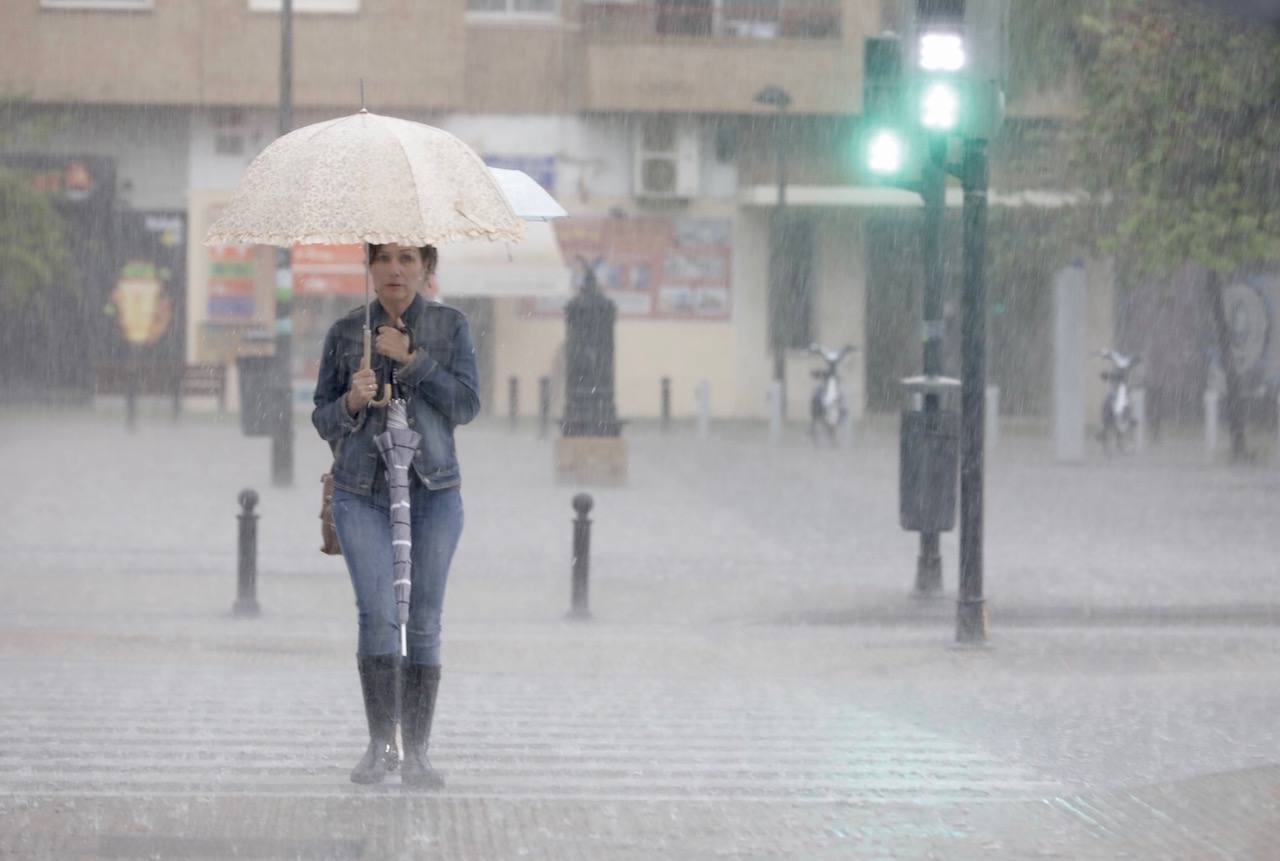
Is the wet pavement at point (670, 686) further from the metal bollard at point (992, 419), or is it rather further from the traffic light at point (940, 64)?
the metal bollard at point (992, 419)

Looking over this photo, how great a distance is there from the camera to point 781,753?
8.02 metres

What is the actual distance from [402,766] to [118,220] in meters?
31.4

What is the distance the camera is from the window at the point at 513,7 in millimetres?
36562

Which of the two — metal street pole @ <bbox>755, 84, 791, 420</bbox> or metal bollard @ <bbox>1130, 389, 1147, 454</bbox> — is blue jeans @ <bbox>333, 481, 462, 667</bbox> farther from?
metal street pole @ <bbox>755, 84, 791, 420</bbox>

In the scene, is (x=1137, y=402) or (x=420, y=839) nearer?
(x=420, y=839)

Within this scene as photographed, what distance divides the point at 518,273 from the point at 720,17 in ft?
19.3

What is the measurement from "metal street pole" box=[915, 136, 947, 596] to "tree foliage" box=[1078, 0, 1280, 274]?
8.23 metres

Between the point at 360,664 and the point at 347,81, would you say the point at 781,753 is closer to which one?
the point at 360,664

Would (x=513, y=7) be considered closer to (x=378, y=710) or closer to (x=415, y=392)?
(x=415, y=392)

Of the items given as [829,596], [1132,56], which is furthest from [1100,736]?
[1132,56]

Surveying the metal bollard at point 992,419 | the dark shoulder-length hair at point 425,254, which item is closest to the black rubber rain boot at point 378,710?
the dark shoulder-length hair at point 425,254

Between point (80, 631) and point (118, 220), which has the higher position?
point (118, 220)

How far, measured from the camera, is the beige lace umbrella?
666 centimetres

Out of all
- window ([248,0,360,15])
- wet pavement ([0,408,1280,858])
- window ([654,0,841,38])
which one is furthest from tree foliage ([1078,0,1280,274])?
window ([248,0,360,15])
